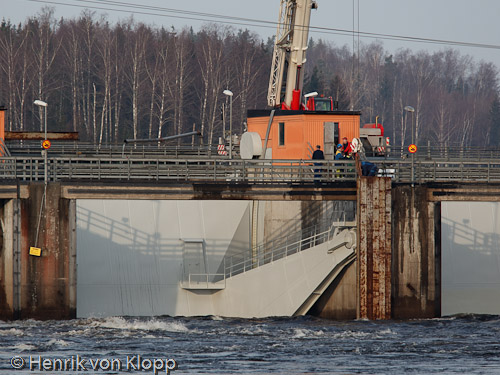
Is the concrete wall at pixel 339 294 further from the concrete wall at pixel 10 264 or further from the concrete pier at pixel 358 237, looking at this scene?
the concrete wall at pixel 10 264

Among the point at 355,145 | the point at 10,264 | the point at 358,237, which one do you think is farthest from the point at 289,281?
the point at 10,264

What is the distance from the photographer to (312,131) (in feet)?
130

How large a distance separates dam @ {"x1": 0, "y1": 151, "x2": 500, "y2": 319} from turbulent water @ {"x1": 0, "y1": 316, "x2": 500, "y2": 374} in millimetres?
1331

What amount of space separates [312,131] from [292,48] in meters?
8.53

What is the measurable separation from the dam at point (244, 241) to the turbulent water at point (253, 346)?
4.37ft

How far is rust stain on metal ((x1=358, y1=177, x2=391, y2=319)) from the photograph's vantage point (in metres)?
32.0

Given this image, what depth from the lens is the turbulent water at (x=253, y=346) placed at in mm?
25703

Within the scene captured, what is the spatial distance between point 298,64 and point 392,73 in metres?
111

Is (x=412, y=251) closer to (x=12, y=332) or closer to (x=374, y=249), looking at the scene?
(x=374, y=249)

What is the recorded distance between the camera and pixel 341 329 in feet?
104

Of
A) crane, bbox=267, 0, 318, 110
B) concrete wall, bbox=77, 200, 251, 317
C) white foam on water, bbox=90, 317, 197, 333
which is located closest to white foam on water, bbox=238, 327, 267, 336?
white foam on water, bbox=90, 317, 197, 333

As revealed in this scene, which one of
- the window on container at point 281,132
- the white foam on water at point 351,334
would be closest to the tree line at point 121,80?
the window on container at point 281,132

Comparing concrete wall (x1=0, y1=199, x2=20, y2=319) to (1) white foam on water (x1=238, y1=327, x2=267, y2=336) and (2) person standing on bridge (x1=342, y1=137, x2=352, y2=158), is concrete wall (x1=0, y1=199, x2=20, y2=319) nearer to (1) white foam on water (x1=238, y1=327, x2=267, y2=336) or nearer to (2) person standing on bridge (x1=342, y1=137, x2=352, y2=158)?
(1) white foam on water (x1=238, y1=327, x2=267, y2=336)

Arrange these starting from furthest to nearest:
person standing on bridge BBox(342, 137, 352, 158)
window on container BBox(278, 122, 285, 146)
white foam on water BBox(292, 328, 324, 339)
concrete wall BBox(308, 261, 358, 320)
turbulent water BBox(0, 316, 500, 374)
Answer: window on container BBox(278, 122, 285, 146), concrete wall BBox(308, 261, 358, 320), person standing on bridge BBox(342, 137, 352, 158), white foam on water BBox(292, 328, 324, 339), turbulent water BBox(0, 316, 500, 374)
